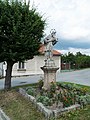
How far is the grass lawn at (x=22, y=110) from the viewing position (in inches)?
332

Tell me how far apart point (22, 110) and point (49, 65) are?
329cm

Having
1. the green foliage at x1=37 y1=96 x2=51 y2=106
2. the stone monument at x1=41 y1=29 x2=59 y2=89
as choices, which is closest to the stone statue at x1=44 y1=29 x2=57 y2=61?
the stone monument at x1=41 y1=29 x2=59 y2=89

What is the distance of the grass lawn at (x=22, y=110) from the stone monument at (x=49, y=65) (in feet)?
5.41

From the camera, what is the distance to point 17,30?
13.8m

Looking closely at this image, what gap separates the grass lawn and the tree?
2536mm

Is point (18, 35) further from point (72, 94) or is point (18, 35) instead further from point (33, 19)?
point (72, 94)

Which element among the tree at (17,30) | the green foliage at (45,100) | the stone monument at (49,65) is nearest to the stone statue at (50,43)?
the stone monument at (49,65)

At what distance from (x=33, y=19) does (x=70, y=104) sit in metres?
6.95

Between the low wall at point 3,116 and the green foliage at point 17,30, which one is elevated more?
the green foliage at point 17,30

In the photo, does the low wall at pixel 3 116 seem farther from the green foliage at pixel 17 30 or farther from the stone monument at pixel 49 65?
the green foliage at pixel 17 30

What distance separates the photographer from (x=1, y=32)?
1391 cm

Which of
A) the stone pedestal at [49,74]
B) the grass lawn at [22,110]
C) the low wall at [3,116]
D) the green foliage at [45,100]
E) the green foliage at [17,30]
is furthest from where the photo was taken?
the green foliage at [17,30]

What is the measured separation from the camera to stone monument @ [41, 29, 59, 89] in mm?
12391

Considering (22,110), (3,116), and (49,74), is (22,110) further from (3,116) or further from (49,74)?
(49,74)
